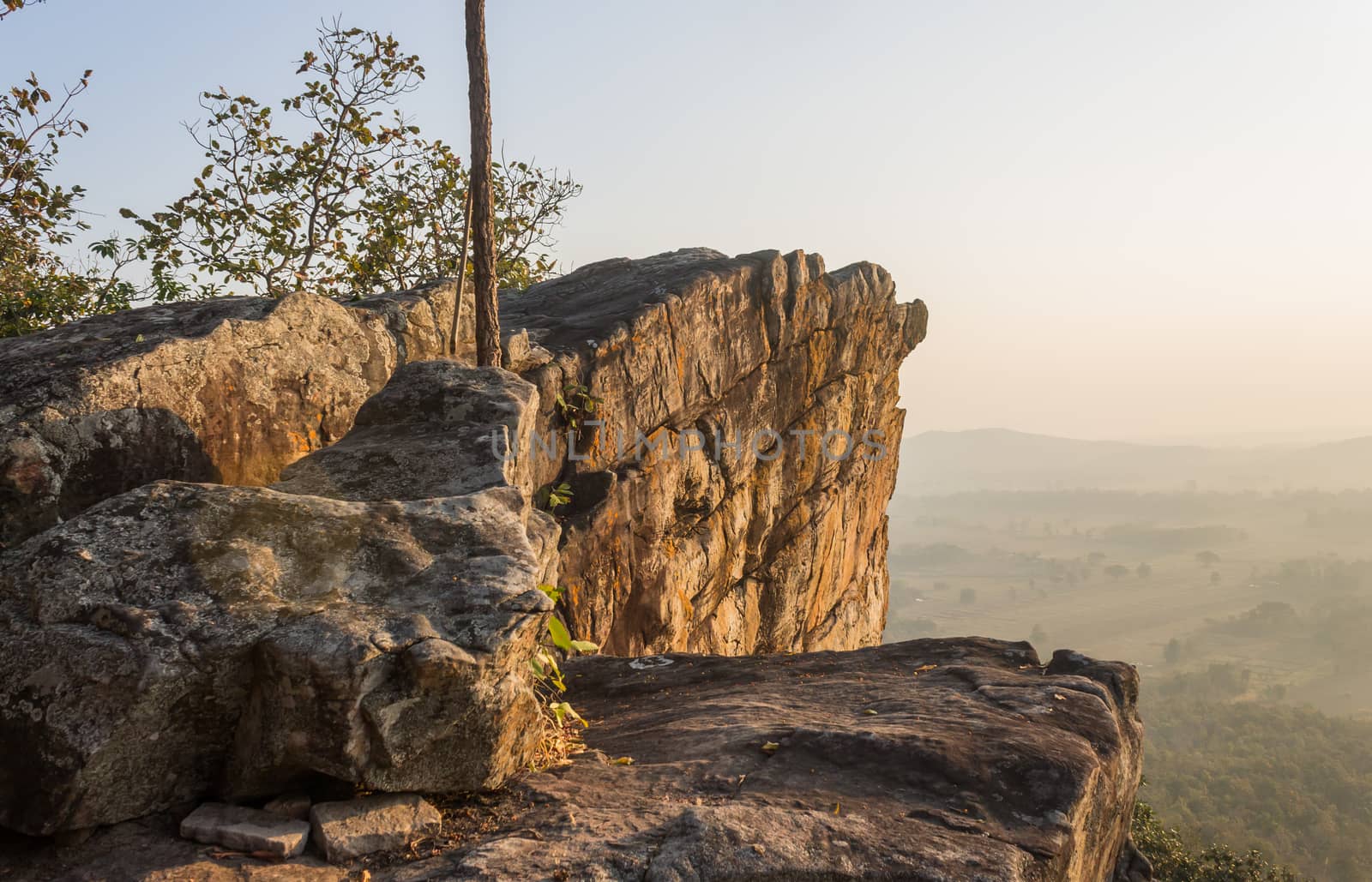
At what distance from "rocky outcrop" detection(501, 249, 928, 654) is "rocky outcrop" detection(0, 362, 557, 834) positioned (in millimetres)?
8427

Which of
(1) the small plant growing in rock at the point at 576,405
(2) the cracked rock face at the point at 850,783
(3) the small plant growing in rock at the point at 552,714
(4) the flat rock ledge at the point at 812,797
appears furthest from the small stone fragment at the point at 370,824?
(1) the small plant growing in rock at the point at 576,405

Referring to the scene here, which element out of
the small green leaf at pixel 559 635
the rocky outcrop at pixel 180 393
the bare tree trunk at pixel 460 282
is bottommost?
the small green leaf at pixel 559 635

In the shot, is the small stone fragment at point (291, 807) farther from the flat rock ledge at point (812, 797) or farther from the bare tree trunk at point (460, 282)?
the bare tree trunk at point (460, 282)

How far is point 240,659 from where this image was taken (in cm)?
562

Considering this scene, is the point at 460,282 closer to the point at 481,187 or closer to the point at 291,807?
the point at 481,187

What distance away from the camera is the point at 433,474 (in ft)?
28.1

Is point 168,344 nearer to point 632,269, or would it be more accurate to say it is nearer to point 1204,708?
point 632,269

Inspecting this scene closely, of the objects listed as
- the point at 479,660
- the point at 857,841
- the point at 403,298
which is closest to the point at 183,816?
the point at 479,660

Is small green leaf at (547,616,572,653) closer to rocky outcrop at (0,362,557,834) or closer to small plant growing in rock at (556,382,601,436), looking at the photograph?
rocky outcrop at (0,362,557,834)

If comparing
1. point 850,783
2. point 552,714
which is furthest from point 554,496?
point 850,783

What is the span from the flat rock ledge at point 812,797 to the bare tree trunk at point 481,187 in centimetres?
600

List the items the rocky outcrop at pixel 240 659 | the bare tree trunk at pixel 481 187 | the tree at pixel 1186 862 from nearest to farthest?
the rocky outcrop at pixel 240 659
the bare tree trunk at pixel 481 187
the tree at pixel 1186 862

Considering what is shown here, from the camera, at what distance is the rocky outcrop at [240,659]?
5.23 metres

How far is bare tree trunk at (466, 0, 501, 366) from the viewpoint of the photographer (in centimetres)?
1213
